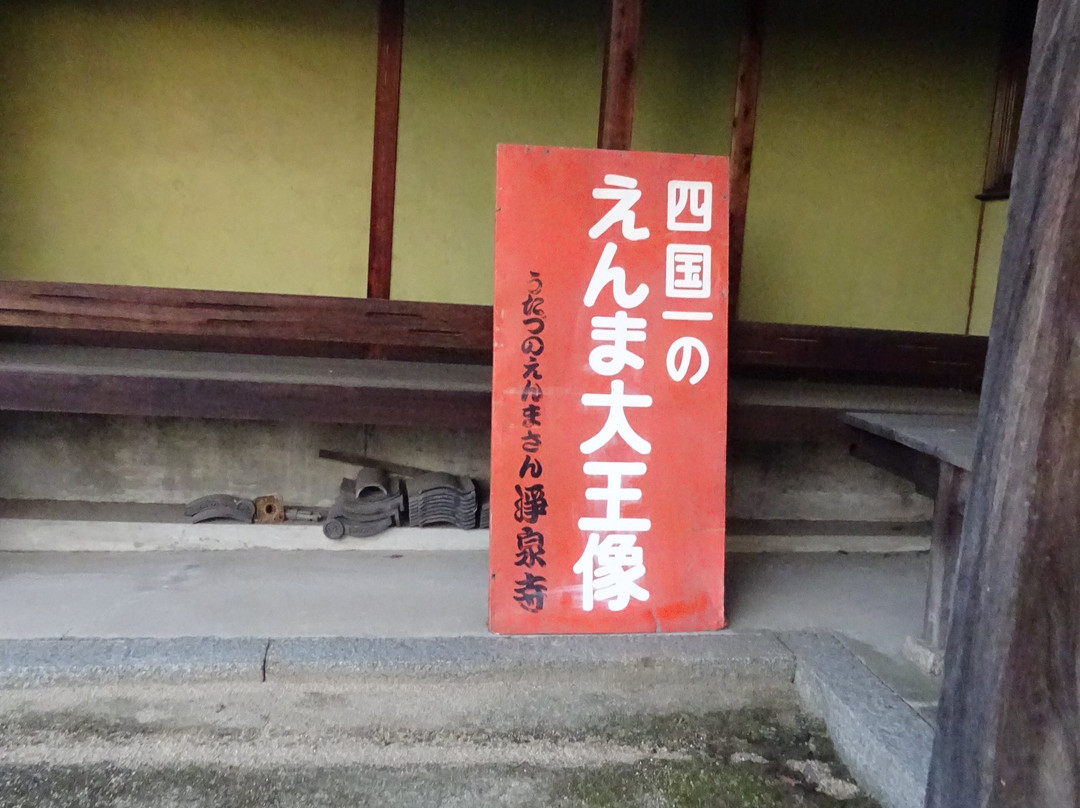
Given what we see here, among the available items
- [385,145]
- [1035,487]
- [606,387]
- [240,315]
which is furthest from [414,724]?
[385,145]

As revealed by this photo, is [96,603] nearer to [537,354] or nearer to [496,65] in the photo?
[537,354]

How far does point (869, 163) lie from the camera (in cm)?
455

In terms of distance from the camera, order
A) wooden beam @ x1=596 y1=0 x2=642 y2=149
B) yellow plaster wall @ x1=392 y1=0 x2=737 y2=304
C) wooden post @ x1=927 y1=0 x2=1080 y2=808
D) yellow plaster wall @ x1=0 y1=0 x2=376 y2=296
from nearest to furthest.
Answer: wooden post @ x1=927 y1=0 x2=1080 y2=808
wooden beam @ x1=596 y1=0 x2=642 y2=149
yellow plaster wall @ x1=0 y1=0 x2=376 y2=296
yellow plaster wall @ x1=392 y1=0 x2=737 y2=304

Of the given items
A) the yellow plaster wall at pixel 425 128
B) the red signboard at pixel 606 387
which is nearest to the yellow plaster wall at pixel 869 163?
the yellow plaster wall at pixel 425 128

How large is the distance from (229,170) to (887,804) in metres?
4.18

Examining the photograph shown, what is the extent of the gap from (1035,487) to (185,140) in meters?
4.18

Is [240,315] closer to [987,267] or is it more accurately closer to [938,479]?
[938,479]

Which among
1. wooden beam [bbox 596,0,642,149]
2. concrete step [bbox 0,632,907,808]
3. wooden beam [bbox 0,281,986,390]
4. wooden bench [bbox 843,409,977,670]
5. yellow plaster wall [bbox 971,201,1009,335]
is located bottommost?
concrete step [bbox 0,632,907,808]

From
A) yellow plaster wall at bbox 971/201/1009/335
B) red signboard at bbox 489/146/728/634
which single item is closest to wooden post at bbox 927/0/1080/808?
red signboard at bbox 489/146/728/634

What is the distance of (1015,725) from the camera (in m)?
1.88

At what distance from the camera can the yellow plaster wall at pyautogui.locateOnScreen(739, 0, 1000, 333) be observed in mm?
4434

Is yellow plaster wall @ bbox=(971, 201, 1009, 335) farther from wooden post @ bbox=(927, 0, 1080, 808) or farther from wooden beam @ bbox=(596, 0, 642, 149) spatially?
wooden post @ bbox=(927, 0, 1080, 808)

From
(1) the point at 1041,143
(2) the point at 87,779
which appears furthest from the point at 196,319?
(1) the point at 1041,143

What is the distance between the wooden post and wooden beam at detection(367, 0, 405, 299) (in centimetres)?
308
